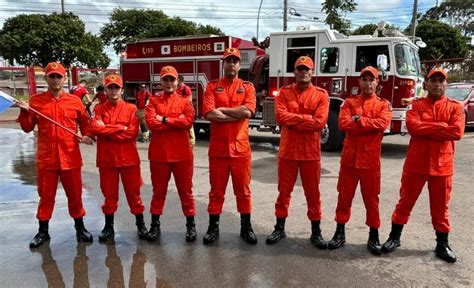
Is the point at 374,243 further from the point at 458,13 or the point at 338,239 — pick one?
the point at 458,13

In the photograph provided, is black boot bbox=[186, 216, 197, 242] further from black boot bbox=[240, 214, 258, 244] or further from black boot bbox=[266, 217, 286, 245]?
black boot bbox=[266, 217, 286, 245]

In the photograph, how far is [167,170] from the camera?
420cm

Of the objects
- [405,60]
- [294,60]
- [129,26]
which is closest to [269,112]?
[294,60]

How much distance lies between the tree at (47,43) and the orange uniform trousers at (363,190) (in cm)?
3179

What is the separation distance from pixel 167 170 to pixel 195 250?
85 cm

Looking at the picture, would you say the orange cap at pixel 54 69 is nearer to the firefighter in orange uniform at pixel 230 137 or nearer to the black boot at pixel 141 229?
the firefighter in orange uniform at pixel 230 137

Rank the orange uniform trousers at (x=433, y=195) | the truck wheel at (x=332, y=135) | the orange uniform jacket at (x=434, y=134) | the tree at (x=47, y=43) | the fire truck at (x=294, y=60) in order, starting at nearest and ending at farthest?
the orange uniform jacket at (x=434, y=134) → the orange uniform trousers at (x=433, y=195) → the fire truck at (x=294, y=60) → the truck wheel at (x=332, y=135) → the tree at (x=47, y=43)

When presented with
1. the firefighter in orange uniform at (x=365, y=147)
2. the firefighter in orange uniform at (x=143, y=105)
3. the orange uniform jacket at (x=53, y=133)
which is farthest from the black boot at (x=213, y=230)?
the firefighter in orange uniform at (x=143, y=105)

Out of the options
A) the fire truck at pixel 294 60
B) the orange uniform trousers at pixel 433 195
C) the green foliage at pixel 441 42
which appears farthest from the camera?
the green foliage at pixel 441 42

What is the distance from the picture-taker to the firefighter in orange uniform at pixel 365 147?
388 centimetres

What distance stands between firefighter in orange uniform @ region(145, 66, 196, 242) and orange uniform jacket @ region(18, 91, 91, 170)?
29.8 inches

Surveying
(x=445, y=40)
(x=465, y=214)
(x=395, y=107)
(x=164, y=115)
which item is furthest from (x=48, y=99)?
(x=445, y=40)

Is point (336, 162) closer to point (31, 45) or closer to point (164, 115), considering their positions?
point (164, 115)

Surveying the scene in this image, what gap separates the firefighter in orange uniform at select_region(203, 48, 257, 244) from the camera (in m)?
4.09
